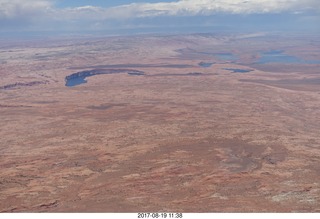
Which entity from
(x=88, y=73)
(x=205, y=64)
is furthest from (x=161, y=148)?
(x=205, y=64)

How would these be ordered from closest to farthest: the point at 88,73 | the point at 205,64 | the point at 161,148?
the point at 161,148, the point at 88,73, the point at 205,64

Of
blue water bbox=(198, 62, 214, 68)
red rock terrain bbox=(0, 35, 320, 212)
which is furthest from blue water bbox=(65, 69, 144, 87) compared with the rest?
blue water bbox=(198, 62, 214, 68)

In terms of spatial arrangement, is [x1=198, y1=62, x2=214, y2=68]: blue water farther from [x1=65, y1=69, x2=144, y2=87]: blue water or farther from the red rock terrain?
the red rock terrain

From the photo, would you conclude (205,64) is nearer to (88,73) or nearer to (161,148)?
(88,73)

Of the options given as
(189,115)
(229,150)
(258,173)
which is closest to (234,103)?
(189,115)

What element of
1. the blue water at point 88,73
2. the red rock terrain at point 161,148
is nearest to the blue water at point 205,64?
the blue water at point 88,73

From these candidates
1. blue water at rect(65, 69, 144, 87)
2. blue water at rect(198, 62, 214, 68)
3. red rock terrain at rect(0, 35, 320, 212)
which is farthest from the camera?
blue water at rect(198, 62, 214, 68)

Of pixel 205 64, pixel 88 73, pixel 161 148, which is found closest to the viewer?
pixel 161 148

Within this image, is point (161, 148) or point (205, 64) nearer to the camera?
point (161, 148)
